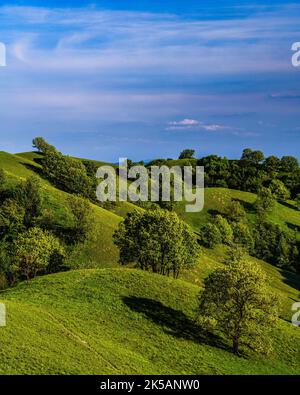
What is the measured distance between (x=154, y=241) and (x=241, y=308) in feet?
85.6

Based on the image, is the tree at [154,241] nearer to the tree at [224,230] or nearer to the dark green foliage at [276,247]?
the tree at [224,230]

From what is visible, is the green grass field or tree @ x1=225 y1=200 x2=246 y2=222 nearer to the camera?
the green grass field

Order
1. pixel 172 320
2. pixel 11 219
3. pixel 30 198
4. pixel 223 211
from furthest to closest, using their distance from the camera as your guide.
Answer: pixel 223 211
pixel 30 198
pixel 11 219
pixel 172 320

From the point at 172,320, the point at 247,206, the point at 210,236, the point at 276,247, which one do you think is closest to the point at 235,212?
the point at 247,206

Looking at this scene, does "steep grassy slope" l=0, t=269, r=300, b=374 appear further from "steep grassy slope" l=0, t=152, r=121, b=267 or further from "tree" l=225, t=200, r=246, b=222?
"tree" l=225, t=200, r=246, b=222

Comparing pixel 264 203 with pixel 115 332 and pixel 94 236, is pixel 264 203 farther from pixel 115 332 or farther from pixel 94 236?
pixel 115 332

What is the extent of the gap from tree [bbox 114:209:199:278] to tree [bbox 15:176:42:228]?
37599mm

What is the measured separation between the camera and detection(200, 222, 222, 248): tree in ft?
478

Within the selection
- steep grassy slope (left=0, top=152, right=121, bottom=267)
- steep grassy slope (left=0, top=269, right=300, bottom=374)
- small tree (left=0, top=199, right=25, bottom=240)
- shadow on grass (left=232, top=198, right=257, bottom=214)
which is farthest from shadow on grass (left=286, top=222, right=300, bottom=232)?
steep grassy slope (left=0, top=269, right=300, bottom=374)

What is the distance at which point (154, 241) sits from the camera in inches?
3179

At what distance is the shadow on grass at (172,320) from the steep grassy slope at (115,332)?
0.14 m

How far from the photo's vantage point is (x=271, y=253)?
16450cm

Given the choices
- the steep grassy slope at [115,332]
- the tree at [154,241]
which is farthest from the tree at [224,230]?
the steep grassy slope at [115,332]
